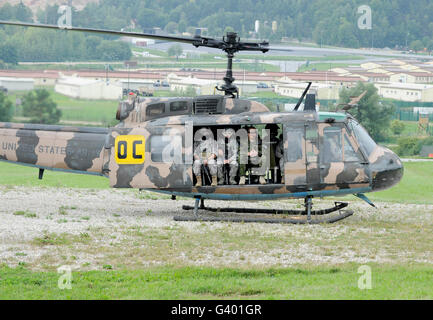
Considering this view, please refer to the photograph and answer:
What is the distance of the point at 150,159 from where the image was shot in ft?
59.6

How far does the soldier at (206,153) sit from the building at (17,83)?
68058 mm

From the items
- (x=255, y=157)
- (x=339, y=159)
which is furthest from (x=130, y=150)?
(x=339, y=159)

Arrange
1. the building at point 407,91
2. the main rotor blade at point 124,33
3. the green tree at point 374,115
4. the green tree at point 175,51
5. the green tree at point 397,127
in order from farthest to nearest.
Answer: the green tree at point 175,51 → the building at point 407,91 → the green tree at point 397,127 → the green tree at point 374,115 → the main rotor blade at point 124,33

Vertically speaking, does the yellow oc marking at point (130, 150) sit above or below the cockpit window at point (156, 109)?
below

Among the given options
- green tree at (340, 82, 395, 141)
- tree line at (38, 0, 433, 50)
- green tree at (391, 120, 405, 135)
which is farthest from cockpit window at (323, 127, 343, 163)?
tree line at (38, 0, 433, 50)

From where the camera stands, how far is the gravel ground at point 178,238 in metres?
13.7

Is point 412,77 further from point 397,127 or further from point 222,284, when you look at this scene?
point 222,284

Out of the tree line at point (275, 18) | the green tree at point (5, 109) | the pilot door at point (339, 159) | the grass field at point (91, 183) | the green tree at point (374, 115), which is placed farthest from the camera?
the tree line at point (275, 18)

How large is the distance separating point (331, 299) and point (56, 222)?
8.96 m

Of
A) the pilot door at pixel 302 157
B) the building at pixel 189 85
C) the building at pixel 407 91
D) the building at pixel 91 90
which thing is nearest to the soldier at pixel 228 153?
the pilot door at pixel 302 157

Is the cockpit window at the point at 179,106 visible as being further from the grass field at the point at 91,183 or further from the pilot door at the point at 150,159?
the grass field at the point at 91,183

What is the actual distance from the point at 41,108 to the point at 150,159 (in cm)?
5746

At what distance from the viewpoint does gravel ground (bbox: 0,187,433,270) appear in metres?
13.7

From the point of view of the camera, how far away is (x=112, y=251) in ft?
47.0
